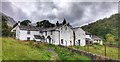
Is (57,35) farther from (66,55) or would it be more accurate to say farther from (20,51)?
(20,51)

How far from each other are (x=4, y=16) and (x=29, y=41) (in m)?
1.74

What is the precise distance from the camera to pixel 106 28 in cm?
1192

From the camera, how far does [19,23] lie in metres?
11.3

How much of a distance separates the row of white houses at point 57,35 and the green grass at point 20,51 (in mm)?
553

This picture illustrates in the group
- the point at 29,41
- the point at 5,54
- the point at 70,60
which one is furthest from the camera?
the point at 29,41

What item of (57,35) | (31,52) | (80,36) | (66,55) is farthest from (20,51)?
(80,36)

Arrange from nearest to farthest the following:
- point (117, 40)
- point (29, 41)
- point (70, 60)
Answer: point (70, 60) → point (117, 40) → point (29, 41)

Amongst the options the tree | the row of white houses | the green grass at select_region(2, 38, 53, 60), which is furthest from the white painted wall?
the green grass at select_region(2, 38, 53, 60)

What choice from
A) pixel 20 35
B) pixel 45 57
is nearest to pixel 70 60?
pixel 45 57

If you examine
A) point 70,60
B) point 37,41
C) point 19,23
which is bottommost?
point 70,60

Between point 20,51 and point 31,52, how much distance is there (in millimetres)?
585

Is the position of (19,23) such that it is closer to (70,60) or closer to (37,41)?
(37,41)

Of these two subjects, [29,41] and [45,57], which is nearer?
[45,57]

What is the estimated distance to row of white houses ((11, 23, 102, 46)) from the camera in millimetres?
11586
